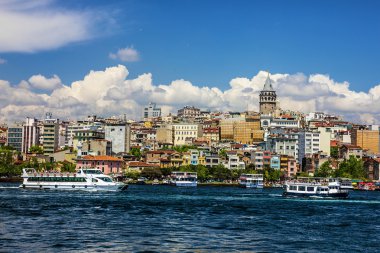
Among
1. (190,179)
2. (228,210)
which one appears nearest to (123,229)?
(228,210)

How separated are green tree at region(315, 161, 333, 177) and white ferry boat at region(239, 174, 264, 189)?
18070 millimetres

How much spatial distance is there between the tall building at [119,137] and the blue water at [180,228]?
100 metres

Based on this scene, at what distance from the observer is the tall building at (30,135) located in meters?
171

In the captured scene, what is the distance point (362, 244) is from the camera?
112 feet

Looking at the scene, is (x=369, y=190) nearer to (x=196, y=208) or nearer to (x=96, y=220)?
(x=196, y=208)

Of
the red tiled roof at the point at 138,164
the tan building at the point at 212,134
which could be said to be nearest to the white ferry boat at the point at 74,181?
the red tiled roof at the point at 138,164

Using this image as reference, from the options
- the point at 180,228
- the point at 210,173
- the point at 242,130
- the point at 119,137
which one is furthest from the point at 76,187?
the point at 242,130

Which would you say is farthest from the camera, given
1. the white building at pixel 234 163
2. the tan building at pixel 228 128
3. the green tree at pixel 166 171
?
the tan building at pixel 228 128

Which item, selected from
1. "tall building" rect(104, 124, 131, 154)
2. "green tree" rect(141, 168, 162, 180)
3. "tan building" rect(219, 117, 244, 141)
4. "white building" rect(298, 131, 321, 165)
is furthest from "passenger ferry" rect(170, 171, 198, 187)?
"tan building" rect(219, 117, 244, 141)

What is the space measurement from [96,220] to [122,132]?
384 ft

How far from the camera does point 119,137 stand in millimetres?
158500

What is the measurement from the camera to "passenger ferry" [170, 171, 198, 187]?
386 feet

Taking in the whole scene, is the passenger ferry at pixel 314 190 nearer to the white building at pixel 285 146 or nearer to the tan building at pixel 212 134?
the white building at pixel 285 146

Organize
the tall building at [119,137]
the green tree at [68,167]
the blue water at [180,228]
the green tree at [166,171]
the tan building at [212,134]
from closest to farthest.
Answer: the blue water at [180,228]
the green tree at [68,167]
the green tree at [166,171]
the tall building at [119,137]
the tan building at [212,134]
